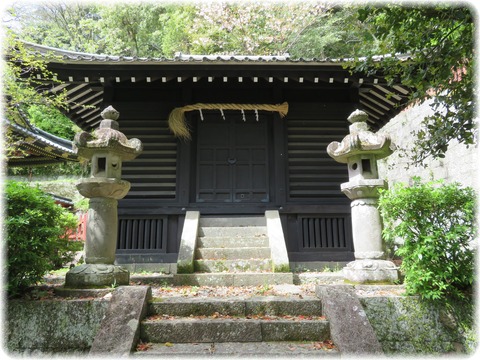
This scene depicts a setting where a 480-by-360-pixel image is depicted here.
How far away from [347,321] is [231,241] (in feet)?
10.7

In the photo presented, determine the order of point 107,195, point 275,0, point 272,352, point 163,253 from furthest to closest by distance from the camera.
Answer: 1. point 275,0
2. point 163,253
3. point 107,195
4. point 272,352

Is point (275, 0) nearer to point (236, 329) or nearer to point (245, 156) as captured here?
point (245, 156)

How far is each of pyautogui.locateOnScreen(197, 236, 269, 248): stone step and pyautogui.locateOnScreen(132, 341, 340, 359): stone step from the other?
2.93 meters

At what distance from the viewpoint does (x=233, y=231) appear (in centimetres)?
675

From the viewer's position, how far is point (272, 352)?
3.16 metres

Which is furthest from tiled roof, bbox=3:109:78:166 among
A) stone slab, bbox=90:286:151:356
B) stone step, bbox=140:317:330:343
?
stone step, bbox=140:317:330:343

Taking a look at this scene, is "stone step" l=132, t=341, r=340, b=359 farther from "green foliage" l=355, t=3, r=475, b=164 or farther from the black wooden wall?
the black wooden wall

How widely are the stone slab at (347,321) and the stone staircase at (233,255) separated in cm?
153

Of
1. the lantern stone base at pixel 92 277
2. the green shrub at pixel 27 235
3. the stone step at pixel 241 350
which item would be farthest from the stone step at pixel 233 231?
the stone step at pixel 241 350

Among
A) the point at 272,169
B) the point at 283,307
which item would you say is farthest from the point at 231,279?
the point at 272,169

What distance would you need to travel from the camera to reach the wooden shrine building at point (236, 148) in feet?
23.2

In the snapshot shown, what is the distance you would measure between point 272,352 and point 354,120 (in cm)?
350

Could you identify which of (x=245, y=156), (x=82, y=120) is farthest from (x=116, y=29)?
(x=245, y=156)

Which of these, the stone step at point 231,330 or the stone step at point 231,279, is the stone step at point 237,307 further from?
the stone step at point 231,279
